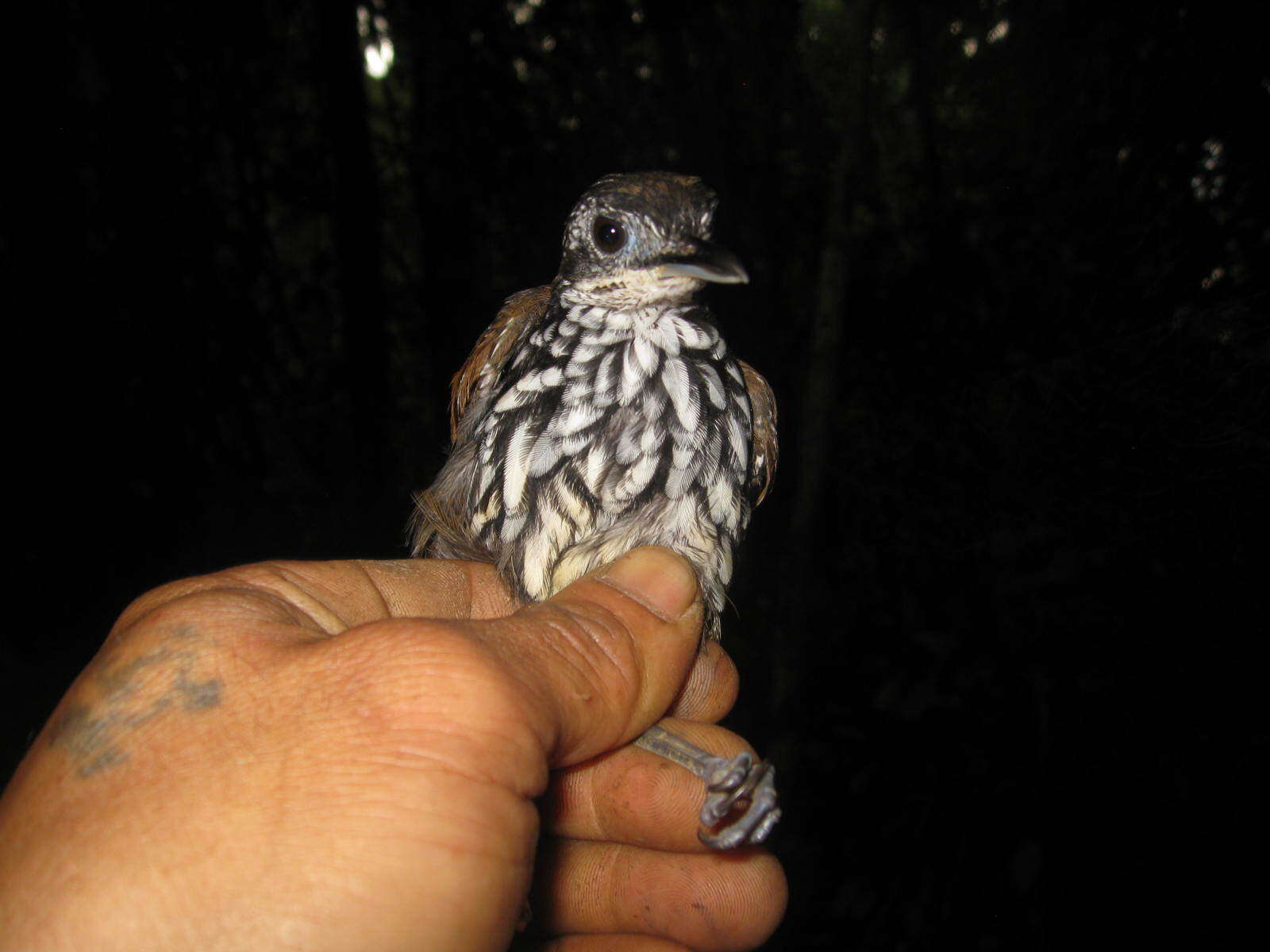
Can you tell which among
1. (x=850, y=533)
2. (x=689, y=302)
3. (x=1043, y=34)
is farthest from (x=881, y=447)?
(x=689, y=302)

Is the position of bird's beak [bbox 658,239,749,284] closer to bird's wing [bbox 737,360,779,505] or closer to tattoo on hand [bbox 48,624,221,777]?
bird's wing [bbox 737,360,779,505]

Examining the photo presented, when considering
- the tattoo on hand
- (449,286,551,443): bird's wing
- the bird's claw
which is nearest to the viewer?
the tattoo on hand

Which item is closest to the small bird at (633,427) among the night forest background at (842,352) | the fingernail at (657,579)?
the fingernail at (657,579)

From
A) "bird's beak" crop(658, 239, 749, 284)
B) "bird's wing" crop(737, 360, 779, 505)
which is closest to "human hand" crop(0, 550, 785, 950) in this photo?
"bird's beak" crop(658, 239, 749, 284)

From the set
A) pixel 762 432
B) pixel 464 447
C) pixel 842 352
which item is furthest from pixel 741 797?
pixel 842 352

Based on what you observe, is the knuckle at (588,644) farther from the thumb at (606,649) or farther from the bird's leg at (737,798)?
the bird's leg at (737,798)

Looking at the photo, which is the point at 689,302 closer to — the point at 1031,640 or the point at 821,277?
the point at 821,277
